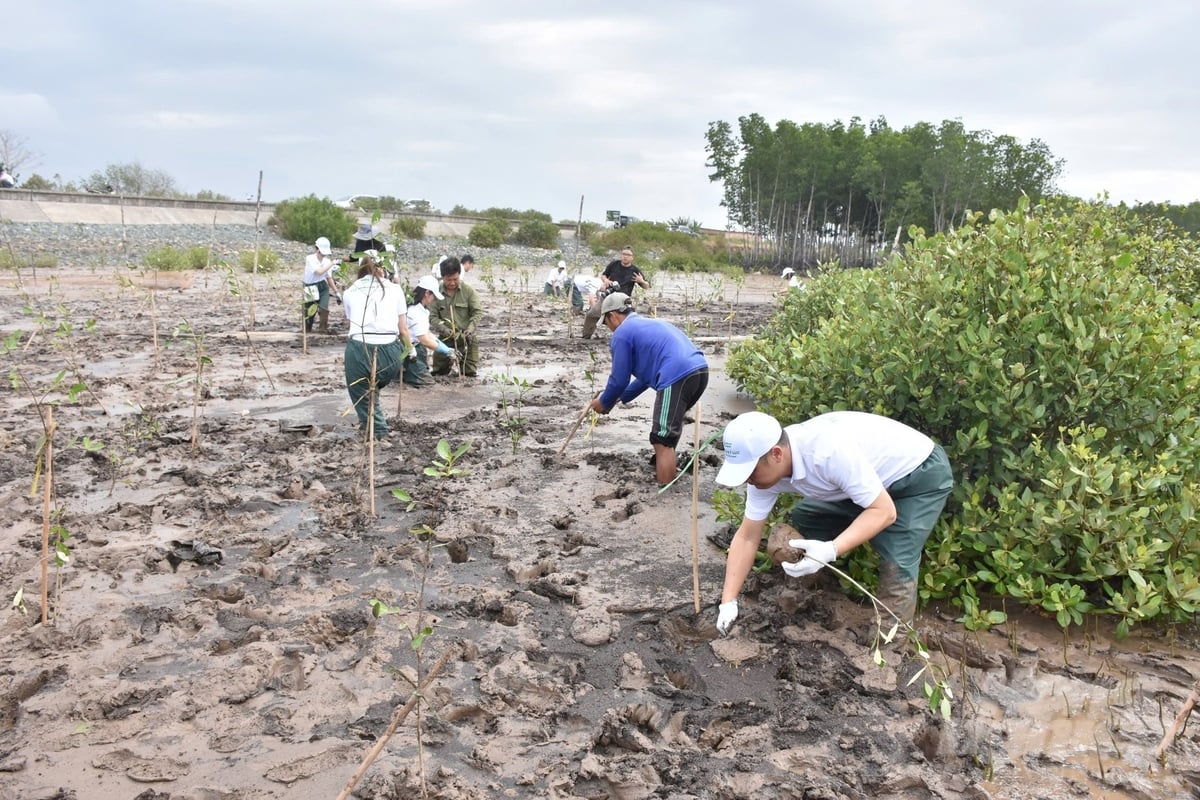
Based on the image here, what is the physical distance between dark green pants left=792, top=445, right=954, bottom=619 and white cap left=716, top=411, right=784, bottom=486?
732 millimetres

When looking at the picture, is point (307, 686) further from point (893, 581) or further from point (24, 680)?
point (893, 581)

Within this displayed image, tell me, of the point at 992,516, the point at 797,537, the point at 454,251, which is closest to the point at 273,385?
the point at 797,537

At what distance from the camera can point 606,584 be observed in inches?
167

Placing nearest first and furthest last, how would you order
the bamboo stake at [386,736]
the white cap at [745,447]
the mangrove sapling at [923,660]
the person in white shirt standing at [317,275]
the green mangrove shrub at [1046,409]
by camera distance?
1. the bamboo stake at [386,736]
2. the mangrove sapling at [923,660]
3. the white cap at [745,447]
4. the green mangrove shrub at [1046,409]
5. the person in white shirt standing at [317,275]

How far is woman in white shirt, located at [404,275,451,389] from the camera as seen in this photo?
24.3 feet

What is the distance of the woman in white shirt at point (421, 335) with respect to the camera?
7.41 meters

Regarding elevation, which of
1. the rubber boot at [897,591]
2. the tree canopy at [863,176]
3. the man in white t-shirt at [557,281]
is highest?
the tree canopy at [863,176]

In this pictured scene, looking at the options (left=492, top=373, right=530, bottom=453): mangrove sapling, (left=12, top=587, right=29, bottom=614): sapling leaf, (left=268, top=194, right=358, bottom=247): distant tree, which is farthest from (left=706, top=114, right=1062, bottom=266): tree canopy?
(left=12, top=587, right=29, bottom=614): sapling leaf

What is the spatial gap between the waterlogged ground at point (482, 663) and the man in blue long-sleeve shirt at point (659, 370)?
413 millimetres

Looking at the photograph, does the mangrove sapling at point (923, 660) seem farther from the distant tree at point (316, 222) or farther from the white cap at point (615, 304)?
the distant tree at point (316, 222)

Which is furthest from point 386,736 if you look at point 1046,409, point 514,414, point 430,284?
point 430,284

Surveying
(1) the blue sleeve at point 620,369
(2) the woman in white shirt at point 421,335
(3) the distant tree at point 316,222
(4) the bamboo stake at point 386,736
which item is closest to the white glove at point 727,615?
(4) the bamboo stake at point 386,736

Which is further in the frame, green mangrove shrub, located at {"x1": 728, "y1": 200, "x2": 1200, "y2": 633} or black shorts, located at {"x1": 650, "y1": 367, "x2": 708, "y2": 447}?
black shorts, located at {"x1": 650, "y1": 367, "x2": 708, "y2": 447}

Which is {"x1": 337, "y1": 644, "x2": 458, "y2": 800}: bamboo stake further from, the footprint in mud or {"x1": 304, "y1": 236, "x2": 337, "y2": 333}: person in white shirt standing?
{"x1": 304, "y1": 236, "x2": 337, "y2": 333}: person in white shirt standing
